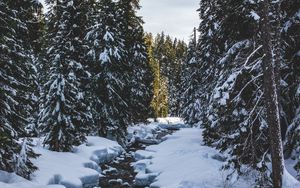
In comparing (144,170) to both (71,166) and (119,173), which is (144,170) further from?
(71,166)

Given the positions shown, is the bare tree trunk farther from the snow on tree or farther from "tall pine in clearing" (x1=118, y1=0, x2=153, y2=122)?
"tall pine in clearing" (x1=118, y1=0, x2=153, y2=122)

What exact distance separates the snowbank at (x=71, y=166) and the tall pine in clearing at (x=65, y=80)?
1135 millimetres

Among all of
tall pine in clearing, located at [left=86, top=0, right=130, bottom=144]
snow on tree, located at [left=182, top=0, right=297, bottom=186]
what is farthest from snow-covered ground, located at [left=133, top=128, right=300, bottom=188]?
tall pine in clearing, located at [left=86, top=0, right=130, bottom=144]

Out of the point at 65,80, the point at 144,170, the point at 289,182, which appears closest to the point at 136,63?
the point at 65,80

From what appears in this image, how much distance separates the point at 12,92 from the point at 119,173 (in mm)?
10545

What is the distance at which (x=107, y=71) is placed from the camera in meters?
30.2

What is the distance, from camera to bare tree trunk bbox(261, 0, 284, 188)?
39.1 ft

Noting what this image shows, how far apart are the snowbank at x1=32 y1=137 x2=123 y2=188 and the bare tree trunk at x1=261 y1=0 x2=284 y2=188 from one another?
8.31m

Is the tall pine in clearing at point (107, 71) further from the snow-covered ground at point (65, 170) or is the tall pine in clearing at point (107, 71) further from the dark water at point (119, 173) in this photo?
the snow-covered ground at point (65, 170)

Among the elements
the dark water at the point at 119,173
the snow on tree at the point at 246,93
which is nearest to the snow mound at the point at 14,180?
the dark water at the point at 119,173

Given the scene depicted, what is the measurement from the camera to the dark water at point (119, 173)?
792 inches

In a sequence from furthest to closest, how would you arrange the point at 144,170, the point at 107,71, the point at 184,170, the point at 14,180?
the point at 107,71, the point at 144,170, the point at 184,170, the point at 14,180

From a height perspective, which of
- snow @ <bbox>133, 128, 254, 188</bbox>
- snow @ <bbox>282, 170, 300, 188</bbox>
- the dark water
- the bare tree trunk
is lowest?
the dark water

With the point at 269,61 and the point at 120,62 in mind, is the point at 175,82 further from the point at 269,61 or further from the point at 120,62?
the point at 269,61
